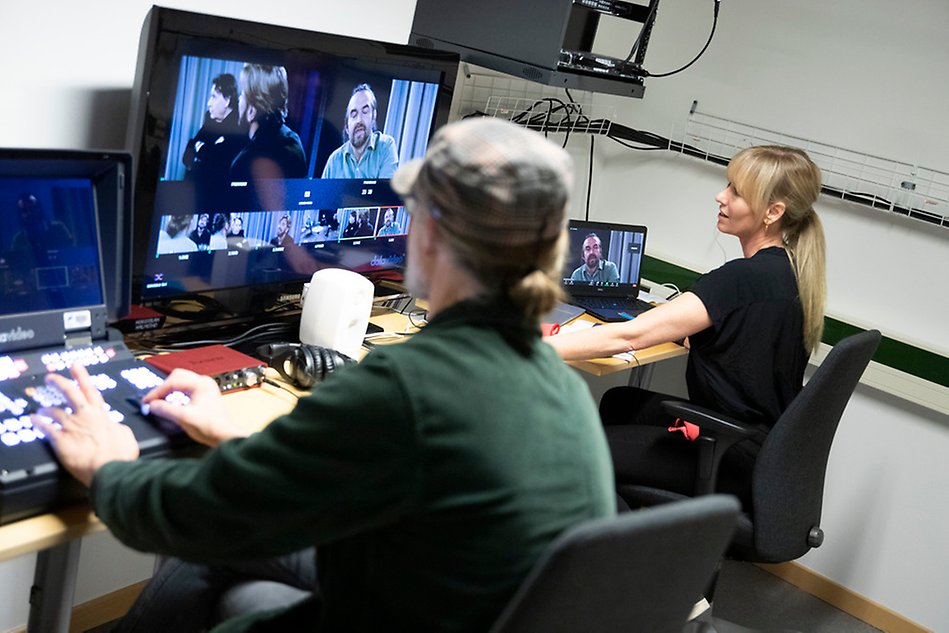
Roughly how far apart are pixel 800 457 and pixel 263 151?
132cm

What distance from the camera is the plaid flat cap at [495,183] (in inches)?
44.0

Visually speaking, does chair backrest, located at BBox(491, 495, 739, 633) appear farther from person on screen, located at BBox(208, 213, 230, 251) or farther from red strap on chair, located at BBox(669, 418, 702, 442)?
red strap on chair, located at BBox(669, 418, 702, 442)

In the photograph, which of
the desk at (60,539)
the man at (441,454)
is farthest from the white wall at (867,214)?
the man at (441,454)

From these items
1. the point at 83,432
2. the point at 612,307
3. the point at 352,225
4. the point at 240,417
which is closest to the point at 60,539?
the point at 83,432

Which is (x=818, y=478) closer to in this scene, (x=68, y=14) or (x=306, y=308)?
(x=306, y=308)

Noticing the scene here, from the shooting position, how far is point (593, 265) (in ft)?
10.1

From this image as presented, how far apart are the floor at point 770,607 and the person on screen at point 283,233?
5.38ft

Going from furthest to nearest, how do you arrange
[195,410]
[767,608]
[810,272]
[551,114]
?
[551,114] → [767,608] → [810,272] → [195,410]

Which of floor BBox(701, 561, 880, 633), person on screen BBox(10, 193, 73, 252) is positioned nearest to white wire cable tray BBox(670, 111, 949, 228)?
floor BBox(701, 561, 880, 633)

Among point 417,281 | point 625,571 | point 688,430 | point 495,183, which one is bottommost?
point 688,430

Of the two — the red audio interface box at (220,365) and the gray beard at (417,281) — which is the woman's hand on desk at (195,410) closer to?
the red audio interface box at (220,365)

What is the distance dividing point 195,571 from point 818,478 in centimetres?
146

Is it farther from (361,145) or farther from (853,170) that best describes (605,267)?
(361,145)

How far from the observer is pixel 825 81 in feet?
10.5
